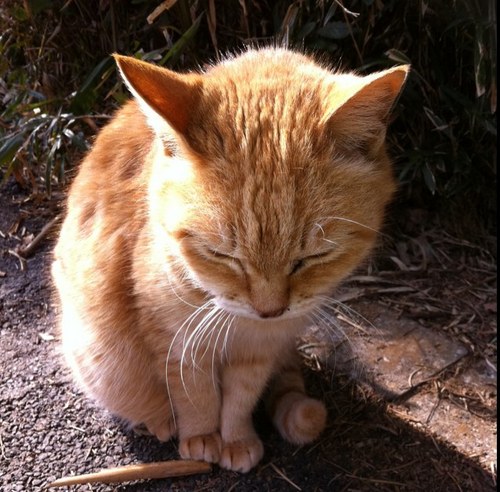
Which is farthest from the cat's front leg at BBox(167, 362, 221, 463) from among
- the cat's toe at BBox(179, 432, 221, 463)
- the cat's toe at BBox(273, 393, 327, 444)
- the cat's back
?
the cat's back

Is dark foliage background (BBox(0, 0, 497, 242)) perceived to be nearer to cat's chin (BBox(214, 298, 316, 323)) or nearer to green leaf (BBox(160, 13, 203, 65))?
green leaf (BBox(160, 13, 203, 65))

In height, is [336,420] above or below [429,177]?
below

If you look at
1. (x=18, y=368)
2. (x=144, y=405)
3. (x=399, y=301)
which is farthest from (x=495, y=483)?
(x=18, y=368)

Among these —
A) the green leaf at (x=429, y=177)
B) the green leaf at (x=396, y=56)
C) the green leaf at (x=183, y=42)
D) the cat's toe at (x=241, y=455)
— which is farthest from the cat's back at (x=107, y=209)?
the green leaf at (x=429, y=177)

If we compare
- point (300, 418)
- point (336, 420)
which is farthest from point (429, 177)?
point (300, 418)

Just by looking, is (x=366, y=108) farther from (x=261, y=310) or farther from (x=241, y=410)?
(x=241, y=410)

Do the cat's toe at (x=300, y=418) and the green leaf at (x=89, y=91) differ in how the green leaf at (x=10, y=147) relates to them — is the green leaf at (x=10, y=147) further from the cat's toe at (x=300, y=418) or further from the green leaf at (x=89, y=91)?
the cat's toe at (x=300, y=418)

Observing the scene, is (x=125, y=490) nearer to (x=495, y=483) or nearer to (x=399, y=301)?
(x=495, y=483)
